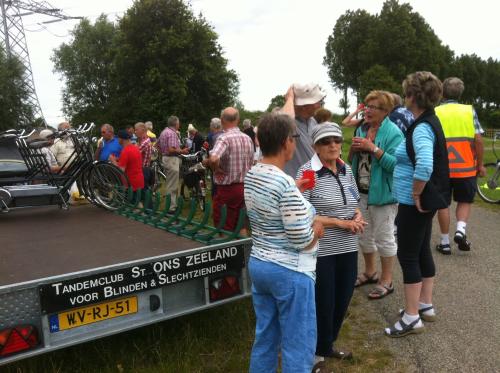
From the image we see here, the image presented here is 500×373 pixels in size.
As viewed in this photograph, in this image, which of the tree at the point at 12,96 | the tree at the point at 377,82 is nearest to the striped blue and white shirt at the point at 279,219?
the tree at the point at 12,96

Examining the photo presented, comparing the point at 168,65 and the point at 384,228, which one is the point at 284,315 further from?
the point at 168,65

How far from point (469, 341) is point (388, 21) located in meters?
48.8

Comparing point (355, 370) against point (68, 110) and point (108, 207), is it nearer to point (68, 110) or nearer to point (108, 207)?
point (108, 207)

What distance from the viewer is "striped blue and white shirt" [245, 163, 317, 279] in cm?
223

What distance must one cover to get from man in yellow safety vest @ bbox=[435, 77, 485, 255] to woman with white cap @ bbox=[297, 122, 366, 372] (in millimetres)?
2949

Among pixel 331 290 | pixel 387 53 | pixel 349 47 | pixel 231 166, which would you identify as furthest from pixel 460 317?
pixel 349 47

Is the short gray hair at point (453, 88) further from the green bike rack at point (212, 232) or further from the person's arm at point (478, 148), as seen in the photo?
the green bike rack at point (212, 232)

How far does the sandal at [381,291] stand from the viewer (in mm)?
4422

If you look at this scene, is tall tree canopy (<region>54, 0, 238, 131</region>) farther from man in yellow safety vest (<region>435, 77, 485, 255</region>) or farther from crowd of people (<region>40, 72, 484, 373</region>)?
man in yellow safety vest (<region>435, 77, 485, 255</region>)

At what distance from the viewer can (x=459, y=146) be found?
5523mm

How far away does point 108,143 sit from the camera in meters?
8.30

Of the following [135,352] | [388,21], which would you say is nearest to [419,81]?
[135,352]

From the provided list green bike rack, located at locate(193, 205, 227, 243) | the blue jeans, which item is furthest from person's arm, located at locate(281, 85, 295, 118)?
the blue jeans

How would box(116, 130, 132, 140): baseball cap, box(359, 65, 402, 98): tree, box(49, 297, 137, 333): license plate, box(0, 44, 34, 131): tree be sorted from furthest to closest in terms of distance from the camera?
box(359, 65, 402, 98): tree
box(0, 44, 34, 131): tree
box(116, 130, 132, 140): baseball cap
box(49, 297, 137, 333): license plate
